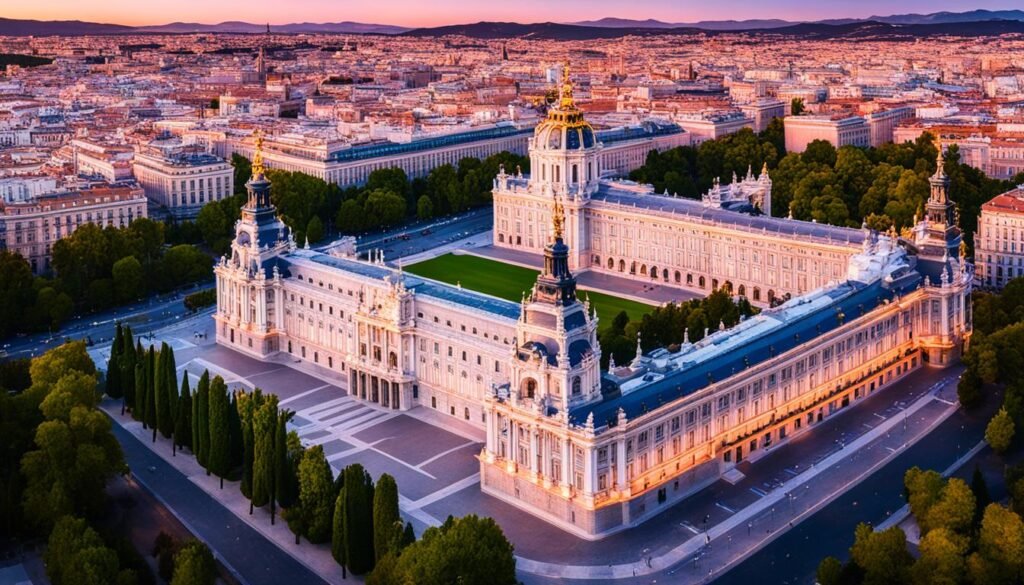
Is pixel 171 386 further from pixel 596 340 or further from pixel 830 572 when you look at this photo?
pixel 830 572

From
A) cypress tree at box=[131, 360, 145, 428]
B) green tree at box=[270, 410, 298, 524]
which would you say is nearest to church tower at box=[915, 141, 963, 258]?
green tree at box=[270, 410, 298, 524]

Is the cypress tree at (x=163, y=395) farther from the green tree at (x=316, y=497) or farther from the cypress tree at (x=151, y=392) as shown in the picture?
the green tree at (x=316, y=497)

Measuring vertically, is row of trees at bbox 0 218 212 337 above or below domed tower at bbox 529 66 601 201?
below

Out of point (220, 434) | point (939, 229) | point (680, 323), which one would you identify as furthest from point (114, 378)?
point (939, 229)

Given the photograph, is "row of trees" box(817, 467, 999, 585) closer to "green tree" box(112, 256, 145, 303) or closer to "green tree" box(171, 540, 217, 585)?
"green tree" box(171, 540, 217, 585)

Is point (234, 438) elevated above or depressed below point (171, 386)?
below
